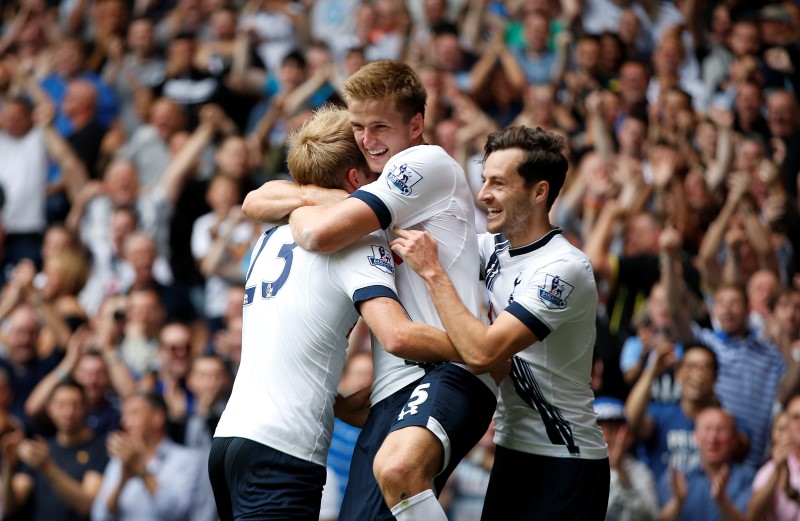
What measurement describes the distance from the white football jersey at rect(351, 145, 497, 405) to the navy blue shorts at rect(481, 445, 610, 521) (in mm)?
489

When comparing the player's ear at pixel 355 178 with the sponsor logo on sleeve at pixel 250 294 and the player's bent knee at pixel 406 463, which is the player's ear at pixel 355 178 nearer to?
the sponsor logo on sleeve at pixel 250 294

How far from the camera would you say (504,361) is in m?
4.75

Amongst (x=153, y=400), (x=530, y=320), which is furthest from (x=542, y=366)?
(x=153, y=400)

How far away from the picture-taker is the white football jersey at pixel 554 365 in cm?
494

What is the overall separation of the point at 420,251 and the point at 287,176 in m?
7.10

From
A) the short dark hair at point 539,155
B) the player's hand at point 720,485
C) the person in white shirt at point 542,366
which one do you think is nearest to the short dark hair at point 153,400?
the player's hand at point 720,485

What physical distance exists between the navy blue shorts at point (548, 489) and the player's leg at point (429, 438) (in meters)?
0.53

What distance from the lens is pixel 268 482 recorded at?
4.50m

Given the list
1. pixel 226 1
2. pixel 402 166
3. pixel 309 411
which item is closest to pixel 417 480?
pixel 309 411

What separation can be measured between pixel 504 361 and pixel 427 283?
0.47m

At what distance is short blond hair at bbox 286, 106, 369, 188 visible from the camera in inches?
195

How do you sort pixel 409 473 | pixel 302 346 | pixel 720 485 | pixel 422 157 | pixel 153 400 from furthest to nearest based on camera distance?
pixel 153 400
pixel 720 485
pixel 422 157
pixel 302 346
pixel 409 473

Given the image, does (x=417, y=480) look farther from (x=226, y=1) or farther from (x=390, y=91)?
(x=226, y=1)

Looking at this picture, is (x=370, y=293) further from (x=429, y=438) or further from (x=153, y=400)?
(x=153, y=400)
